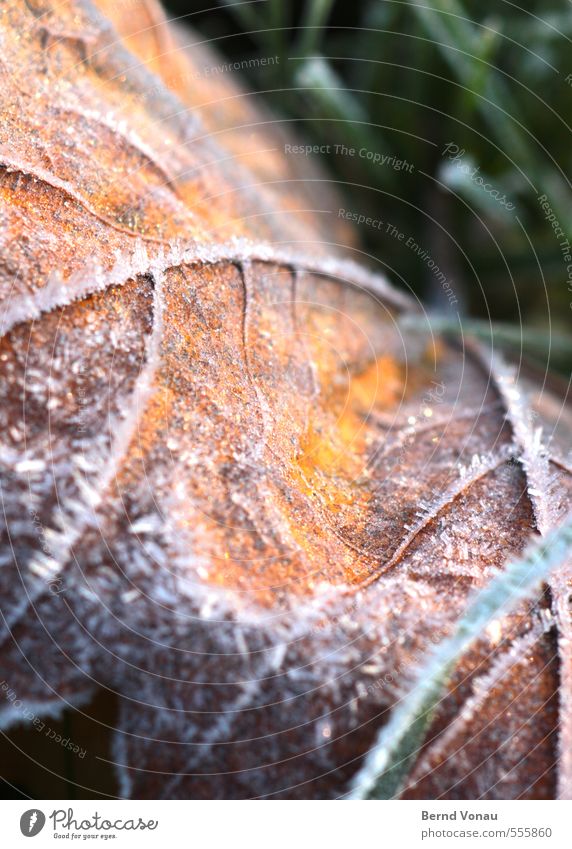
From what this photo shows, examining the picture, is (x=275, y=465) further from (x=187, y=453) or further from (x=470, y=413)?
(x=470, y=413)

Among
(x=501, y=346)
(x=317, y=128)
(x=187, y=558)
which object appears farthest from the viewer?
(x=317, y=128)

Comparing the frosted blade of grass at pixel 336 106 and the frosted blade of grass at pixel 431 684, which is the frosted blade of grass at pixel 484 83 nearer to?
the frosted blade of grass at pixel 336 106

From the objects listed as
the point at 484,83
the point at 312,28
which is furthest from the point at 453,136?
the point at 312,28

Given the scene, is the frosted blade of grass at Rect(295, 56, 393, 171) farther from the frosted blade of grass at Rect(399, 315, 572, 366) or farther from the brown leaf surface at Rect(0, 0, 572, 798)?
the brown leaf surface at Rect(0, 0, 572, 798)

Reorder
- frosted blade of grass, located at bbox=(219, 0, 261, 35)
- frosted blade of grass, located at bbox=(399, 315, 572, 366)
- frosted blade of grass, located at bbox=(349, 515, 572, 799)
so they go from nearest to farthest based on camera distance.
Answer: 1. frosted blade of grass, located at bbox=(349, 515, 572, 799)
2. frosted blade of grass, located at bbox=(399, 315, 572, 366)
3. frosted blade of grass, located at bbox=(219, 0, 261, 35)

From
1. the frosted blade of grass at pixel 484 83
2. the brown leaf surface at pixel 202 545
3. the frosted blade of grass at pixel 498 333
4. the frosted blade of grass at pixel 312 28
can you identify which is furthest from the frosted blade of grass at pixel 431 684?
the frosted blade of grass at pixel 312 28

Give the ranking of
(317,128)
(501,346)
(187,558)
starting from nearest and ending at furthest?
1. (187,558)
2. (501,346)
3. (317,128)

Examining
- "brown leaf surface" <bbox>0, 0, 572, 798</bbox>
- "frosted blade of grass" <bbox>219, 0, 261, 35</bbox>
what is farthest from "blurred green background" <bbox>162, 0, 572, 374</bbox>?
"brown leaf surface" <bbox>0, 0, 572, 798</bbox>

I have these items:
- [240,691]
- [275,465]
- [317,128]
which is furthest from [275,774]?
[317,128]
